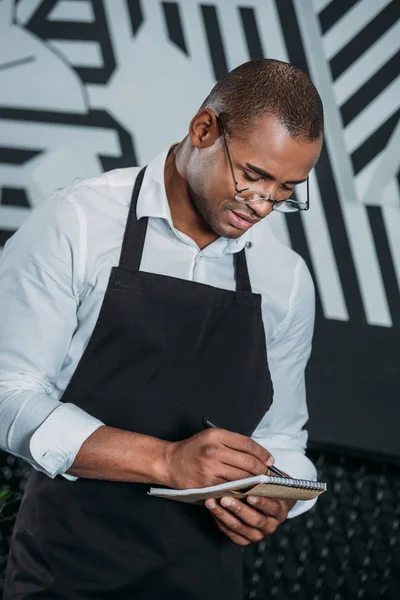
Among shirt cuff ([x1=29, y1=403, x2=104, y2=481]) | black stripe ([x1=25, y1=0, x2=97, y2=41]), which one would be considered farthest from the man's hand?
black stripe ([x1=25, y1=0, x2=97, y2=41])

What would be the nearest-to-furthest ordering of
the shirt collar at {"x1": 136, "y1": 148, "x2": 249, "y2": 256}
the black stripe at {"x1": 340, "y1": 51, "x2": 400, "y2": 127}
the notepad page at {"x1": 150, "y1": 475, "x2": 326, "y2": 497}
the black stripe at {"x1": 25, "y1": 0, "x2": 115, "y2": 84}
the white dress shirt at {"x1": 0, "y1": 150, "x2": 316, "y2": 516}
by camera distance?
the notepad page at {"x1": 150, "y1": 475, "x2": 326, "y2": 497} < the white dress shirt at {"x1": 0, "y1": 150, "x2": 316, "y2": 516} < the shirt collar at {"x1": 136, "y1": 148, "x2": 249, "y2": 256} < the black stripe at {"x1": 340, "y1": 51, "x2": 400, "y2": 127} < the black stripe at {"x1": 25, "y1": 0, "x2": 115, "y2": 84}

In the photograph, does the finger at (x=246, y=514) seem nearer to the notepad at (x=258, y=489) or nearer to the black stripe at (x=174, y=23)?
the notepad at (x=258, y=489)

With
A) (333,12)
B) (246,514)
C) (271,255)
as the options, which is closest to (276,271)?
(271,255)

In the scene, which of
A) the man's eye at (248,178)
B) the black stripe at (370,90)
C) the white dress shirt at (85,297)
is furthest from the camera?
the black stripe at (370,90)

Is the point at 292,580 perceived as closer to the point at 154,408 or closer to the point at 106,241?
the point at 154,408

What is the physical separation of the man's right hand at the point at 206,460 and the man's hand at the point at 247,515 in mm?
73

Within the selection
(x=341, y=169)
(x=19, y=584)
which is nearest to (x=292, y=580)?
(x=341, y=169)

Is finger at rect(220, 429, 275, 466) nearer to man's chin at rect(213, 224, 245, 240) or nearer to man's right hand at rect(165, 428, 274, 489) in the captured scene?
man's right hand at rect(165, 428, 274, 489)

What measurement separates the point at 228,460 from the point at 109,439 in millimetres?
192

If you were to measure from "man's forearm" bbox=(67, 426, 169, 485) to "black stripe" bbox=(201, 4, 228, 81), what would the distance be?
1765mm

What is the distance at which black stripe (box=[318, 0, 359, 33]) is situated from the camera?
9.71 feet

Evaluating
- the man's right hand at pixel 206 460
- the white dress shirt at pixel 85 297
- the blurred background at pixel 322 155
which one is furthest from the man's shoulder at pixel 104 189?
the blurred background at pixel 322 155

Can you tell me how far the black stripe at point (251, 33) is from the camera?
9.77 ft

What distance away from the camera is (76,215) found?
1656mm
